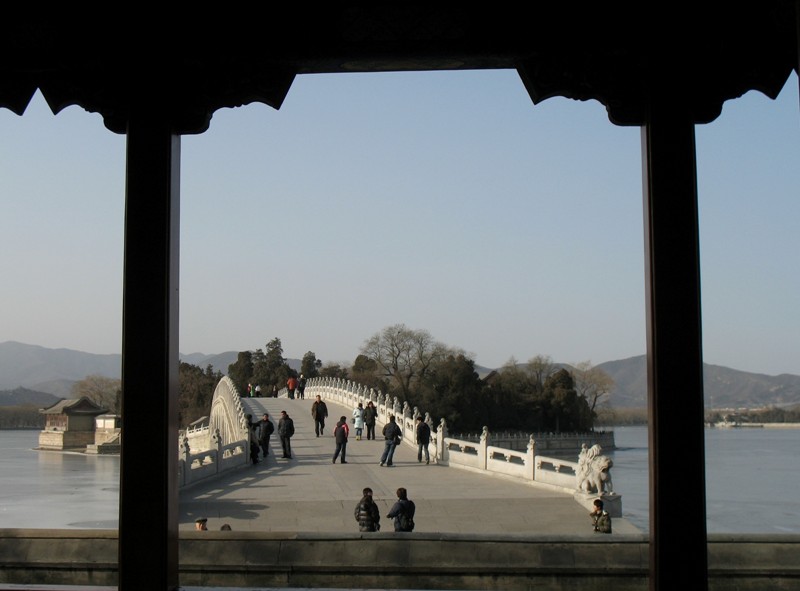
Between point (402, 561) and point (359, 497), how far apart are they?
12.4 metres

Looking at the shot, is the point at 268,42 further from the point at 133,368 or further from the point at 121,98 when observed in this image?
the point at 133,368

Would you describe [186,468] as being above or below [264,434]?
below

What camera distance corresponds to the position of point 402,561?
504 cm

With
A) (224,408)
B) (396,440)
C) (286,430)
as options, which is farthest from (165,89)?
(224,408)

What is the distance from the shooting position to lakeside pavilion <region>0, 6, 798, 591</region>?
118 inches

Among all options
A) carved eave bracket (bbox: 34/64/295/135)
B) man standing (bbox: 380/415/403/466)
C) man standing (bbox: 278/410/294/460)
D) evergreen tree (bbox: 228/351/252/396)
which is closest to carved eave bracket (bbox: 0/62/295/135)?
carved eave bracket (bbox: 34/64/295/135)

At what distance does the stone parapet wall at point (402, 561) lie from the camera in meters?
4.92

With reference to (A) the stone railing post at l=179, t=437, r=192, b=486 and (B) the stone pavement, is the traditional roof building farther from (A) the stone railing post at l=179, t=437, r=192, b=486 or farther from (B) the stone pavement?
(A) the stone railing post at l=179, t=437, r=192, b=486

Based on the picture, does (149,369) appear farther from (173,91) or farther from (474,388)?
(474,388)

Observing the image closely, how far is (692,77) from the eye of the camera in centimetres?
312

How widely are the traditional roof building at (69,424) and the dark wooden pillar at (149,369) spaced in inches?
2437

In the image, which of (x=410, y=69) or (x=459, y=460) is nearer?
(x=410, y=69)

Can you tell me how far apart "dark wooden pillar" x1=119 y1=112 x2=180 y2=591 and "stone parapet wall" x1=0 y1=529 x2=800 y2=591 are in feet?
6.22

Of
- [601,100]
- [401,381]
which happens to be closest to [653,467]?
[601,100]
